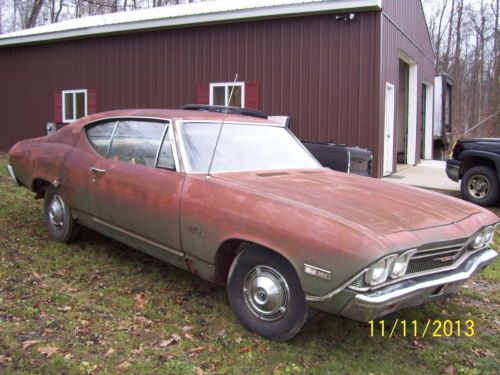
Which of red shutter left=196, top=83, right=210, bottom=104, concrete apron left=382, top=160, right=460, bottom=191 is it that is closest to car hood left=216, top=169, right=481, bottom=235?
concrete apron left=382, top=160, right=460, bottom=191

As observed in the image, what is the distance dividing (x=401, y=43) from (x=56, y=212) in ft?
33.0

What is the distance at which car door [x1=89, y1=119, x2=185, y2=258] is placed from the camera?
3.95 m

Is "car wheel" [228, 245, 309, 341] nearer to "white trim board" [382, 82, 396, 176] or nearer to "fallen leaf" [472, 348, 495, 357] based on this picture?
"fallen leaf" [472, 348, 495, 357]

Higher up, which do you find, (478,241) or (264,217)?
(264,217)

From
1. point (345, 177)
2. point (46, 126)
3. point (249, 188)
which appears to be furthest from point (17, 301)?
point (46, 126)

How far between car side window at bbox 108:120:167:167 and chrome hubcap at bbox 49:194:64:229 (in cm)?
103

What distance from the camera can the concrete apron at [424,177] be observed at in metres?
10.6

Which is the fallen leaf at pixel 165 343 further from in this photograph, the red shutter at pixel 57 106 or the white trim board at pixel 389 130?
the red shutter at pixel 57 106

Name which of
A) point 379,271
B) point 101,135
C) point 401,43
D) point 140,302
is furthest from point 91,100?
point 379,271

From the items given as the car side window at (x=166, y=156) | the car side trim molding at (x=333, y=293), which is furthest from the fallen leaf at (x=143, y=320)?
the car side trim molding at (x=333, y=293)

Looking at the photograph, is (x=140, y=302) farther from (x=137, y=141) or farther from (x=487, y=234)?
(x=487, y=234)

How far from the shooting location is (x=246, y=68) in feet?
39.0

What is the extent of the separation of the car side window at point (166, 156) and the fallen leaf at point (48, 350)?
1.54 m

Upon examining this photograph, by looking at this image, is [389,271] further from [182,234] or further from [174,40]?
[174,40]
